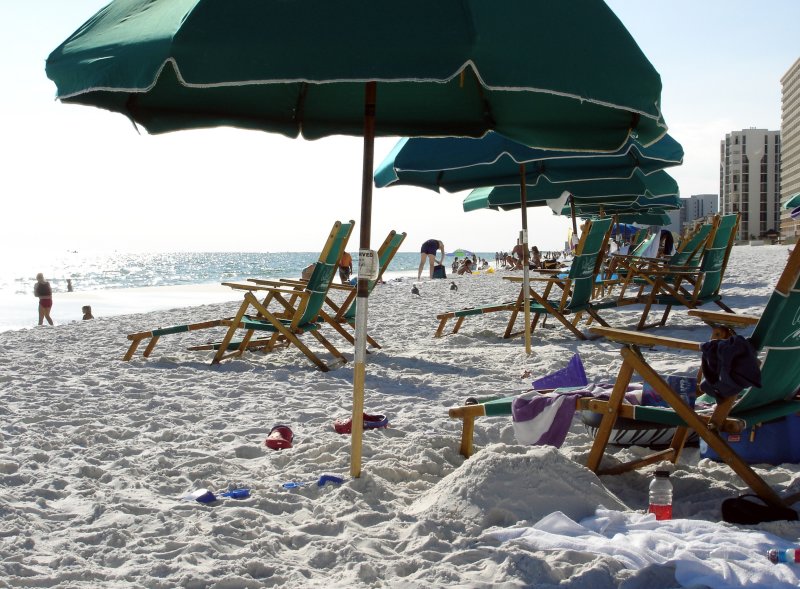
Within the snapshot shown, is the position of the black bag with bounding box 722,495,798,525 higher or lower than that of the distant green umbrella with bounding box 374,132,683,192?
lower

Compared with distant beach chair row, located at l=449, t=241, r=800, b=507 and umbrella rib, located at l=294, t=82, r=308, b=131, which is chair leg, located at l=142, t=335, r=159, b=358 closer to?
umbrella rib, located at l=294, t=82, r=308, b=131

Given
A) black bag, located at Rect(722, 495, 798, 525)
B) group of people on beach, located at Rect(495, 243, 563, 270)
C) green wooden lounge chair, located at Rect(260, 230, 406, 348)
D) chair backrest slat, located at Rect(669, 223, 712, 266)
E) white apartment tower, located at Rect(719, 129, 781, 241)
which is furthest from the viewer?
white apartment tower, located at Rect(719, 129, 781, 241)

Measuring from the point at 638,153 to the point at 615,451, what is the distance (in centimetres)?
507

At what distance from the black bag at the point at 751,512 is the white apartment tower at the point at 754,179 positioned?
383ft

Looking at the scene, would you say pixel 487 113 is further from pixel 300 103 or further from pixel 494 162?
pixel 494 162

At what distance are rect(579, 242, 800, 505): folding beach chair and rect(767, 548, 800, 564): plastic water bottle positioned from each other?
1.72ft

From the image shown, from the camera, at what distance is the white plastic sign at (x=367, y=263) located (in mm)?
3065

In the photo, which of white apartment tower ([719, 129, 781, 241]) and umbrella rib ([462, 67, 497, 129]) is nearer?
umbrella rib ([462, 67, 497, 129])

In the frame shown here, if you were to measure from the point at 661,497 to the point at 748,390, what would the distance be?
1.65 ft

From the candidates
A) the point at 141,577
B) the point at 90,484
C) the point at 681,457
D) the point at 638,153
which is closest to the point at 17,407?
the point at 90,484

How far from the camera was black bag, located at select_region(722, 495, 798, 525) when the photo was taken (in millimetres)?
2602

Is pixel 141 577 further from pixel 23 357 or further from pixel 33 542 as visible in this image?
pixel 23 357

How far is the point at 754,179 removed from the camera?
115062mm

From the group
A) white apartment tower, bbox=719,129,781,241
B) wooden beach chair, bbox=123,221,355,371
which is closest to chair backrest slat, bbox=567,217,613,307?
wooden beach chair, bbox=123,221,355,371
